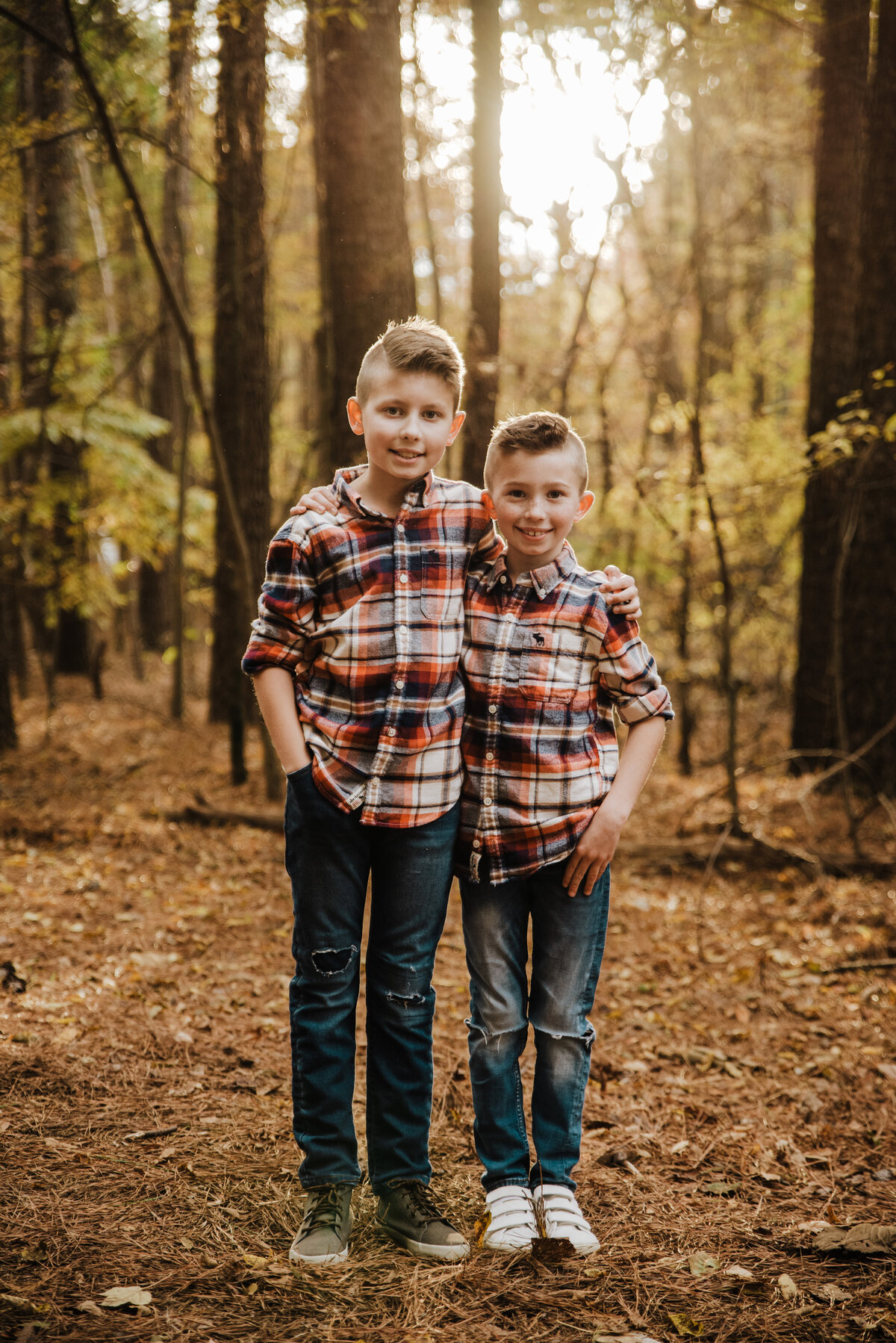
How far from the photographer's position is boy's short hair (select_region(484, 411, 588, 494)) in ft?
7.46

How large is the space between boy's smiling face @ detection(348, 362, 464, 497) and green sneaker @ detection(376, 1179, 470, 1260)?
68.8 inches

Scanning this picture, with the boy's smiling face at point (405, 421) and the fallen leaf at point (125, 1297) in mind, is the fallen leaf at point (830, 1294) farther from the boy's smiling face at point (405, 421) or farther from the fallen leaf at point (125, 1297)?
the boy's smiling face at point (405, 421)

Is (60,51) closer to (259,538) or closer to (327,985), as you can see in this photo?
(327,985)

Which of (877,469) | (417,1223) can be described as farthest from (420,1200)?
(877,469)

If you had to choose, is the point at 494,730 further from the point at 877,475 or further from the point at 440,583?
the point at 877,475

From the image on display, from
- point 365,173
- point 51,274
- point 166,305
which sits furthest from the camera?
point 51,274

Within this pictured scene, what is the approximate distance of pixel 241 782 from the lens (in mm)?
7195

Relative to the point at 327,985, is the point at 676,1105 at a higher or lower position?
lower

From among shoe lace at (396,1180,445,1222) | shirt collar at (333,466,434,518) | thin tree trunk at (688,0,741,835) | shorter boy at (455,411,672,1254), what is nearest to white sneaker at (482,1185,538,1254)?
shorter boy at (455,411,672,1254)

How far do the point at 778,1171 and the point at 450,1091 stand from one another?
1.06 meters

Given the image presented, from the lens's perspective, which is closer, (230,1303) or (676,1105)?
(230,1303)

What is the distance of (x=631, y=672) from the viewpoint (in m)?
2.29

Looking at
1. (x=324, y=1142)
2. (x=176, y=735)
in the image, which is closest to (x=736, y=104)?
(x=176, y=735)

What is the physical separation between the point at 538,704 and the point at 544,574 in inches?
12.9
